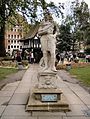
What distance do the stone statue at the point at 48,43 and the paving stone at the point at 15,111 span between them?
1.86m

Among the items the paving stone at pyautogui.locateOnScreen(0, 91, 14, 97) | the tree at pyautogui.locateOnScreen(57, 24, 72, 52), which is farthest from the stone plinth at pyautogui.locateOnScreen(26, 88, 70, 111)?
the tree at pyautogui.locateOnScreen(57, 24, 72, 52)

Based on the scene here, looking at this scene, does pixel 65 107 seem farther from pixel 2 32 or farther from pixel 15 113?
pixel 2 32

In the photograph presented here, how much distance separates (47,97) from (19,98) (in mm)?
2619

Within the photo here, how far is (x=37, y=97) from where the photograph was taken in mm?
12969

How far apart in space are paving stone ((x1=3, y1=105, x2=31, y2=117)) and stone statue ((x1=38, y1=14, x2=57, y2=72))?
1862 millimetres

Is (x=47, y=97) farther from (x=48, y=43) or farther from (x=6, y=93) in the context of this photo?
(x=6, y=93)

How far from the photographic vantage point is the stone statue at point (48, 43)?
1360cm

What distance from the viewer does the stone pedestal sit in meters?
12.2

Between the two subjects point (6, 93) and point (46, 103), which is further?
point (6, 93)

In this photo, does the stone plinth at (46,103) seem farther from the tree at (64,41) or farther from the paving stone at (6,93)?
the tree at (64,41)

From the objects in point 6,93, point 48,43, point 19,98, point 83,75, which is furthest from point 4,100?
point 83,75

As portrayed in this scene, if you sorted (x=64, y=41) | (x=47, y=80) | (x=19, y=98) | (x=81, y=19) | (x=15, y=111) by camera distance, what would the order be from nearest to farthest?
1. (x=15, y=111)
2. (x=47, y=80)
3. (x=19, y=98)
4. (x=64, y=41)
5. (x=81, y=19)

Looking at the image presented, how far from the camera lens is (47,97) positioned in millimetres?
12664

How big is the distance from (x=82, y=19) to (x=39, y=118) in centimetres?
7027
